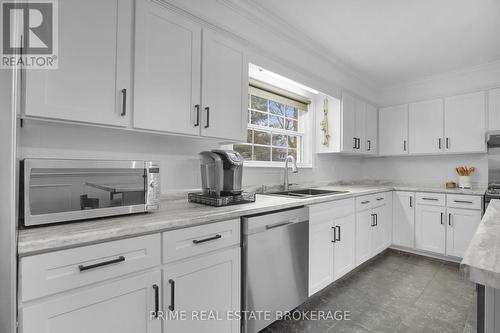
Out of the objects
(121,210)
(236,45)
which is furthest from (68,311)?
(236,45)

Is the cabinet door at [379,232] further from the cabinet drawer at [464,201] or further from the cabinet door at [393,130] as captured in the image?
the cabinet door at [393,130]

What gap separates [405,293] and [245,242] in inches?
74.0

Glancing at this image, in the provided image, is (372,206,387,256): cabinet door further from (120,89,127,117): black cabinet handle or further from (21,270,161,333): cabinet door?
(120,89,127,117): black cabinet handle

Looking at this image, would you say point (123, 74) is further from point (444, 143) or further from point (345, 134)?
point (444, 143)

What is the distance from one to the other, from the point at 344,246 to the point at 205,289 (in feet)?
5.52

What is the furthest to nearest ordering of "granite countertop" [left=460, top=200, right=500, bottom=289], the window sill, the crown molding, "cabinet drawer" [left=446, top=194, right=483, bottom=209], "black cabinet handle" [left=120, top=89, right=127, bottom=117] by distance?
"cabinet drawer" [left=446, top=194, right=483, bottom=209]
the window sill
the crown molding
"black cabinet handle" [left=120, top=89, right=127, bottom=117]
"granite countertop" [left=460, top=200, right=500, bottom=289]

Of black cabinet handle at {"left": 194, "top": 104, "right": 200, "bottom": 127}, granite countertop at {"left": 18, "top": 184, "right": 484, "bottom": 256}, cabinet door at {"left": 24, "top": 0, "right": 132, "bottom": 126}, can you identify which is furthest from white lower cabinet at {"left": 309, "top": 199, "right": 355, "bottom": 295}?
cabinet door at {"left": 24, "top": 0, "right": 132, "bottom": 126}

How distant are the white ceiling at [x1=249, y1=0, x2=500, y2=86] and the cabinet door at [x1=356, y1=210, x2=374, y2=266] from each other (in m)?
1.95

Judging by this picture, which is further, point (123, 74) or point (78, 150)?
point (78, 150)

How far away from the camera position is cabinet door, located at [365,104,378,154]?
385cm

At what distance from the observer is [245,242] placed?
1617 millimetres

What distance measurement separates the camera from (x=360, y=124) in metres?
3.68

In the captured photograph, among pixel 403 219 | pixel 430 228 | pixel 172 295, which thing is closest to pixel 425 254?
pixel 430 228

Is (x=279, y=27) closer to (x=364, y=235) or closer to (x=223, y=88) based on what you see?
(x=223, y=88)
